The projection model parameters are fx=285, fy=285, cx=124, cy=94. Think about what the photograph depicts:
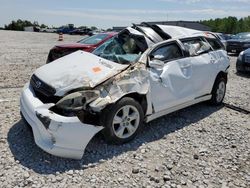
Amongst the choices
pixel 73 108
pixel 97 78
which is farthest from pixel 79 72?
pixel 73 108

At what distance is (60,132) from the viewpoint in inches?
139

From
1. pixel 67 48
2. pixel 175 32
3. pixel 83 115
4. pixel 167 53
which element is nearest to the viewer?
pixel 83 115

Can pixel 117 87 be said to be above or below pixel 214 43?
below

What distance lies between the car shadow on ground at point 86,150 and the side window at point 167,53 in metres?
1.17

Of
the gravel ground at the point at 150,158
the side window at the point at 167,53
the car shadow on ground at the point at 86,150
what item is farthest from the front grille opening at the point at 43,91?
the side window at the point at 167,53

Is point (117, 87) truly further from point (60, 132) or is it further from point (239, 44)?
point (239, 44)

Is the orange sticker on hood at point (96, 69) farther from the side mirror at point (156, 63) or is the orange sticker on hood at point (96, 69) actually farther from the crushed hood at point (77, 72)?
the side mirror at point (156, 63)

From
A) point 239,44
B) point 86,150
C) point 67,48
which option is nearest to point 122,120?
point 86,150

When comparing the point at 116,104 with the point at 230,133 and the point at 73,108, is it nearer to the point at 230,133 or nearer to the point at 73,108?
the point at 73,108

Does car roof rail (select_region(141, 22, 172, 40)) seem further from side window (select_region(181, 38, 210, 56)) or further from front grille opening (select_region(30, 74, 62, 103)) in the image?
front grille opening (select_region(30, 74, 62, 103))

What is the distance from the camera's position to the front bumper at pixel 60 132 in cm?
354

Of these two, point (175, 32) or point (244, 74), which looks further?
point (244, 74)

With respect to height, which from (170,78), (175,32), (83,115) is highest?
(175,32)

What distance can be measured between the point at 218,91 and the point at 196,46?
1.16 metres
